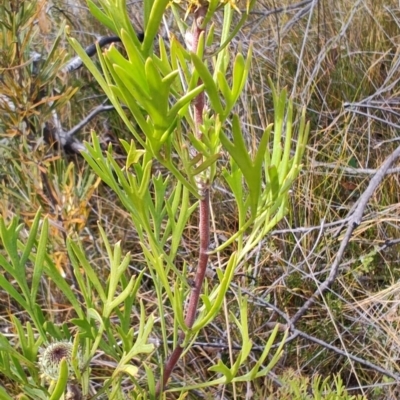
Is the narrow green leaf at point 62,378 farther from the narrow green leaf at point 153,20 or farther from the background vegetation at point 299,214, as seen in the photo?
the background vegetation at point 299,214

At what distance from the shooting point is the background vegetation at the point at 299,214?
1.28m

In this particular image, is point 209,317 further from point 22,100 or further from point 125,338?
point 22,100

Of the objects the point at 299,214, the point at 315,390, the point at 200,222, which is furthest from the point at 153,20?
the point at 299,214

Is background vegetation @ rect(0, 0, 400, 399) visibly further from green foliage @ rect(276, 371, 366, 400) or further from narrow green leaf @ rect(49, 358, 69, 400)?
narrow green leaf @ rect(49, 358, 69, 400)

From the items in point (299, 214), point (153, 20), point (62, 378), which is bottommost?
point (299, 214)

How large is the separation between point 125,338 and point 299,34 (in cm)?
157

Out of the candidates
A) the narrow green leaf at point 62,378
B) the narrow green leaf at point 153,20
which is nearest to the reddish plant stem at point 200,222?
the narrow green leaf at point 153,20

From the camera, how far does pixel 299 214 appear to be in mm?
1586

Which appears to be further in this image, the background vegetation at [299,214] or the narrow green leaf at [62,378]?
the background vegetation at [299,214]

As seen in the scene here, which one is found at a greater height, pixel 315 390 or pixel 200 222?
pixel 200 222

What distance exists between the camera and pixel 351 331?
138 cm

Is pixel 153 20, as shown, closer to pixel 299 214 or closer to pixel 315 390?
pixel 315 390

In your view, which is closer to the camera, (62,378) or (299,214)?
(62,378)

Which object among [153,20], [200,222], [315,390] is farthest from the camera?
[315,390]
